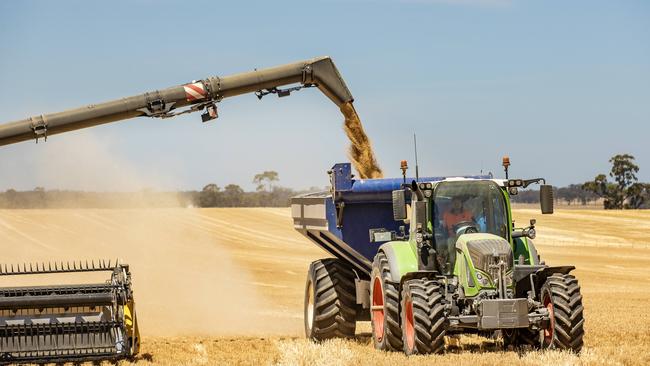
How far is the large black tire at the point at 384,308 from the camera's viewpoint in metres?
12.8

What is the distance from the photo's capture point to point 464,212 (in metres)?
13.0

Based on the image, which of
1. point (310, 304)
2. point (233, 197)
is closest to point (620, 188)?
point (233, 197)

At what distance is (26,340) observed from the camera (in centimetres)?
1318

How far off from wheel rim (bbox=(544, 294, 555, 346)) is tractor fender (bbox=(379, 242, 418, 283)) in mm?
1653

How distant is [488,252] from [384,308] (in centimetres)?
163

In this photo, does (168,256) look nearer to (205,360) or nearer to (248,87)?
(248,87)

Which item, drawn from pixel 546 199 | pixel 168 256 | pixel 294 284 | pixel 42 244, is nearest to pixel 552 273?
pixel 546 199

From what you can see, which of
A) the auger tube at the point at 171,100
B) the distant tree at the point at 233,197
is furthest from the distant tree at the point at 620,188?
the auger tube at the point at 171,100

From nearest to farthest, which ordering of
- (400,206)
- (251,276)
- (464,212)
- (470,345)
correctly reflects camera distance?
(400,206) → (464,212) → (470,345) → (251,276)

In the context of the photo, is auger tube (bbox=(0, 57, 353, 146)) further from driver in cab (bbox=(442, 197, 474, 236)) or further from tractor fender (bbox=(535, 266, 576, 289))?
tractor fender (bbox=(535, 266, 576, 289))

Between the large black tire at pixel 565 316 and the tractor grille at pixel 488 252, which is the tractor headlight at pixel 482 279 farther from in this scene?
the large black tire at pixel 565 316

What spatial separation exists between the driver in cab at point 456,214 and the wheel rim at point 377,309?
4.30 feet

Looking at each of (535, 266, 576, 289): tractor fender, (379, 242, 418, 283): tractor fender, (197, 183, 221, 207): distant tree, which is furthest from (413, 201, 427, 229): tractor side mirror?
(197, 183, 221, 207): distant tree

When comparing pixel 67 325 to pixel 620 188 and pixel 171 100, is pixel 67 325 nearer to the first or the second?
pixel 171 100
